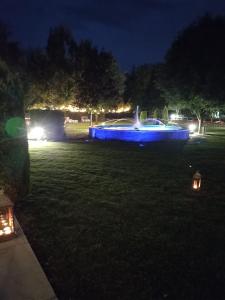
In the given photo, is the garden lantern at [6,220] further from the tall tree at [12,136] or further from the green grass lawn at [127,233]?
the tall tree at [12,136]

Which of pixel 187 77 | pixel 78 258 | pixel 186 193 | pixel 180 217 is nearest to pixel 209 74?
pixel 187 77

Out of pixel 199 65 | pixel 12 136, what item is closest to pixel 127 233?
pixel 12 136

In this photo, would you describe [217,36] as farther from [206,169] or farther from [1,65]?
[1,65]

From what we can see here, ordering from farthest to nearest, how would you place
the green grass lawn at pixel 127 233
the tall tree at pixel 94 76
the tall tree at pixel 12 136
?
1. the tall tree at pixel 94 76
2. the tall tree at pixel 12 136
3. the green grass lawn at pixel 127 233

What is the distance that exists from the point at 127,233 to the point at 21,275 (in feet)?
6.60

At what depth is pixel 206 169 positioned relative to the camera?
35.8 ft

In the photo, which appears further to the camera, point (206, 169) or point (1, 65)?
point (206, 169)

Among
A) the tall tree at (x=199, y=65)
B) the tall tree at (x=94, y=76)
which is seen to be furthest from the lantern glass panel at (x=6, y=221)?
the tall tree at (x=94, y=76)

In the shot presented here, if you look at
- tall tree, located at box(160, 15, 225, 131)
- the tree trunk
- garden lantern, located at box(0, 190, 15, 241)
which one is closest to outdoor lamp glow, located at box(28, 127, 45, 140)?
tall tree, located at box(160, 15, 225, 131)

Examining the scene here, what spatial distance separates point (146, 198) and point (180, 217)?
1318 millimetres

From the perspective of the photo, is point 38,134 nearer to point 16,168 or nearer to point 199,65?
point 199,65

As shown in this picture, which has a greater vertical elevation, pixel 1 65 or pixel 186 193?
pixel 1 65

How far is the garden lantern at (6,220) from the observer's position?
14.9 feet

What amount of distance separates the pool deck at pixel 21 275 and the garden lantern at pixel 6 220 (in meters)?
0.12
